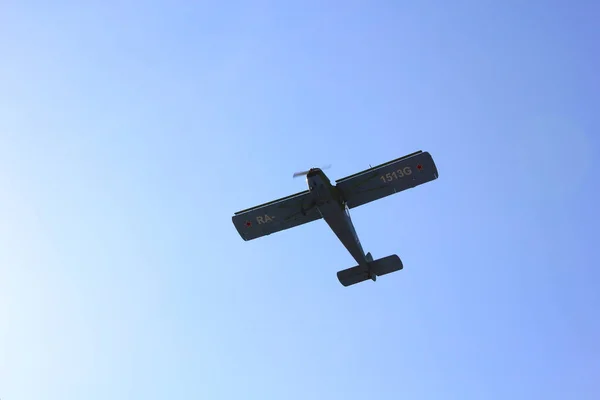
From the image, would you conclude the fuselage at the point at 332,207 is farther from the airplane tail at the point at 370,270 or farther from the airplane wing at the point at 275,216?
the airplane tail at the point at 370,270

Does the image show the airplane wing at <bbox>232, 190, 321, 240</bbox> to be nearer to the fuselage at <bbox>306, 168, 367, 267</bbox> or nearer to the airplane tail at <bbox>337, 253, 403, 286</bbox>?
the fuselage at <bbox>306, 168, 367, 267</bbox>

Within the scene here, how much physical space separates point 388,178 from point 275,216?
4.85m

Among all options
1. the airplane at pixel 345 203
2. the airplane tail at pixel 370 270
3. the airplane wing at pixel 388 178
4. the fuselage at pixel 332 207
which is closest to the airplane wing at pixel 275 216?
the airplane at pixel 345 203

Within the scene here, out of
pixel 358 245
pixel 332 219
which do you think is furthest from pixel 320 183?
pixel 358 245

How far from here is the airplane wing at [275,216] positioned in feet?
90.7

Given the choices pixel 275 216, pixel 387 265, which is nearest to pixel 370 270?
pixel 387 265

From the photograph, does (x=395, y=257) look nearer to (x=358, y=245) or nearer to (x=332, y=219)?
(x=358, y=245)

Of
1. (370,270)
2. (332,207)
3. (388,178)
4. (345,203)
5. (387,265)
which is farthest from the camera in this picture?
(370,270)

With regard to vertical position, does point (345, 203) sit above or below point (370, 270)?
above

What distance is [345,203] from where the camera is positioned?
2773 cm

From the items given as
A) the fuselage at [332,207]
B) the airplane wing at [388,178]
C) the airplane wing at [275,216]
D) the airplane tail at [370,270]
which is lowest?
the airplane tail at [370,270]

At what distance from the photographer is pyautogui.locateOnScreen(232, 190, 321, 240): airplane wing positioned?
27656 millimetres

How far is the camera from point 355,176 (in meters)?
27.3

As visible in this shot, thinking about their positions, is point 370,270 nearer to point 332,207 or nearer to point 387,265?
point 387,265
